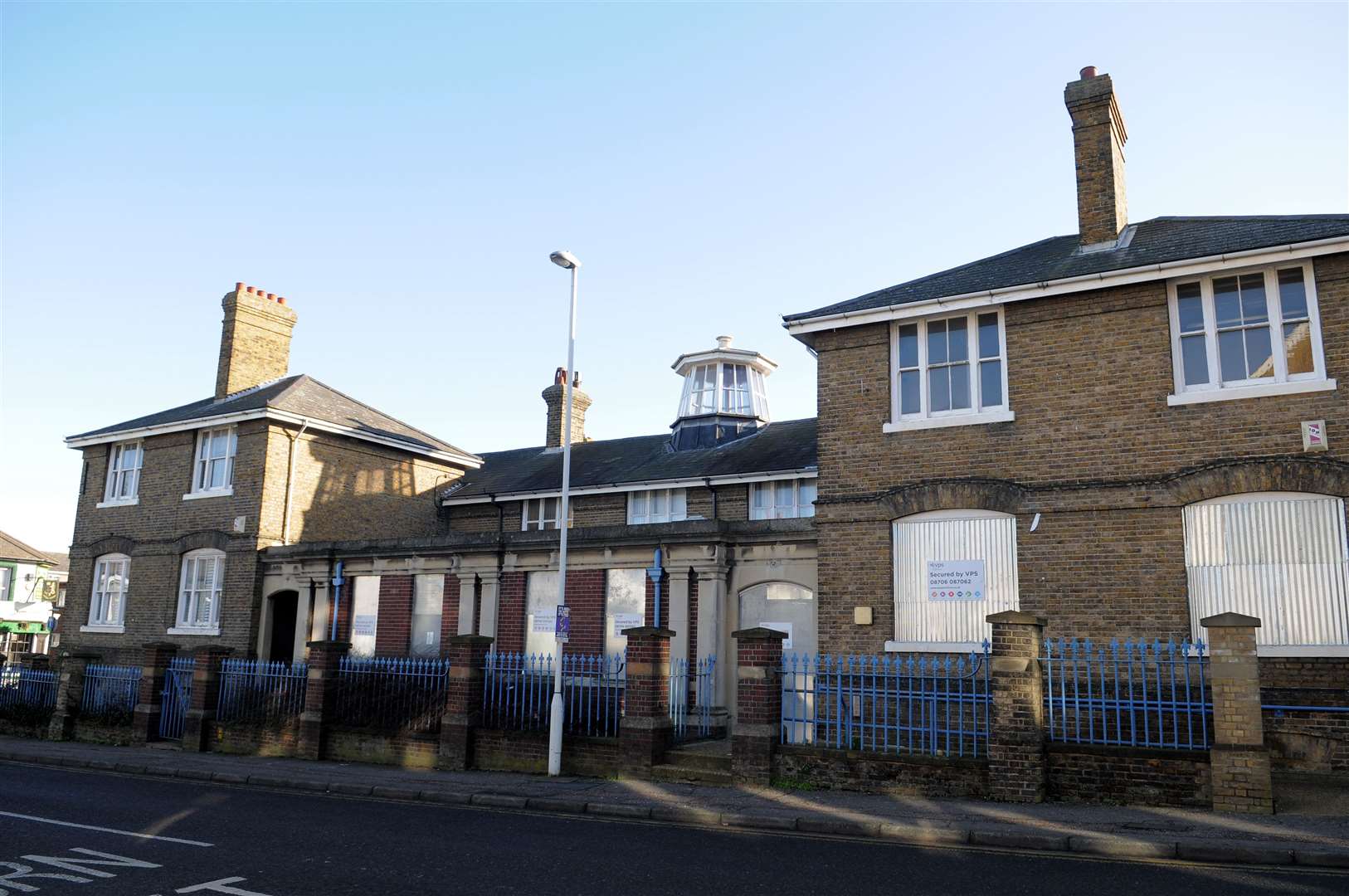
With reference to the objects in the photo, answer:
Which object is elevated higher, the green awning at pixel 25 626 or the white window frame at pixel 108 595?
the white window frame at pixel 108 595

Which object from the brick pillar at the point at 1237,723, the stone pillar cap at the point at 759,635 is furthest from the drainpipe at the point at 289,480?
the brick pillar at the point at 1237,723

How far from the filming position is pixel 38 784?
13867 mm

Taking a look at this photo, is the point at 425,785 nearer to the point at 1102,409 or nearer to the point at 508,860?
the point at 508,860

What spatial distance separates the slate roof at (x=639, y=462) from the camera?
25.1 meters

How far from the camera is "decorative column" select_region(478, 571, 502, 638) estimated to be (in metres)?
21.8

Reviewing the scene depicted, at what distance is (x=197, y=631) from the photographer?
79.9ft

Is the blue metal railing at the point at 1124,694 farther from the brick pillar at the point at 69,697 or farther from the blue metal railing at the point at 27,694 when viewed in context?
the blue metal railing at the point at 27,694

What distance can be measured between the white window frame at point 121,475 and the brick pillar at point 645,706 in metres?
19.4

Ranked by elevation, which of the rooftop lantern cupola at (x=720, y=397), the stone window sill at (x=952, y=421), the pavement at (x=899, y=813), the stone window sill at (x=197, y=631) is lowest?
the pavement at (x=899, y=813)

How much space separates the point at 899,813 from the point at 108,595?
79.6 feet

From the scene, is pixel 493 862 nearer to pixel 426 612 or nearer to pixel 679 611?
pixel 679 611

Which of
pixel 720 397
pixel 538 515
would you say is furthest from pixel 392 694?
pixel 720 397

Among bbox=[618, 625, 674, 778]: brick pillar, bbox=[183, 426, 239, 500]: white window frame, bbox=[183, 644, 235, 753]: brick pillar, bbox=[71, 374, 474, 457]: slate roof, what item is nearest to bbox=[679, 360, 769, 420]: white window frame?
bbox=[71, 374, 474, 457]: slate roof

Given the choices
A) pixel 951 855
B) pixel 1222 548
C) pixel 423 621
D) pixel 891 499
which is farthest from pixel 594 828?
pixel 423 621
